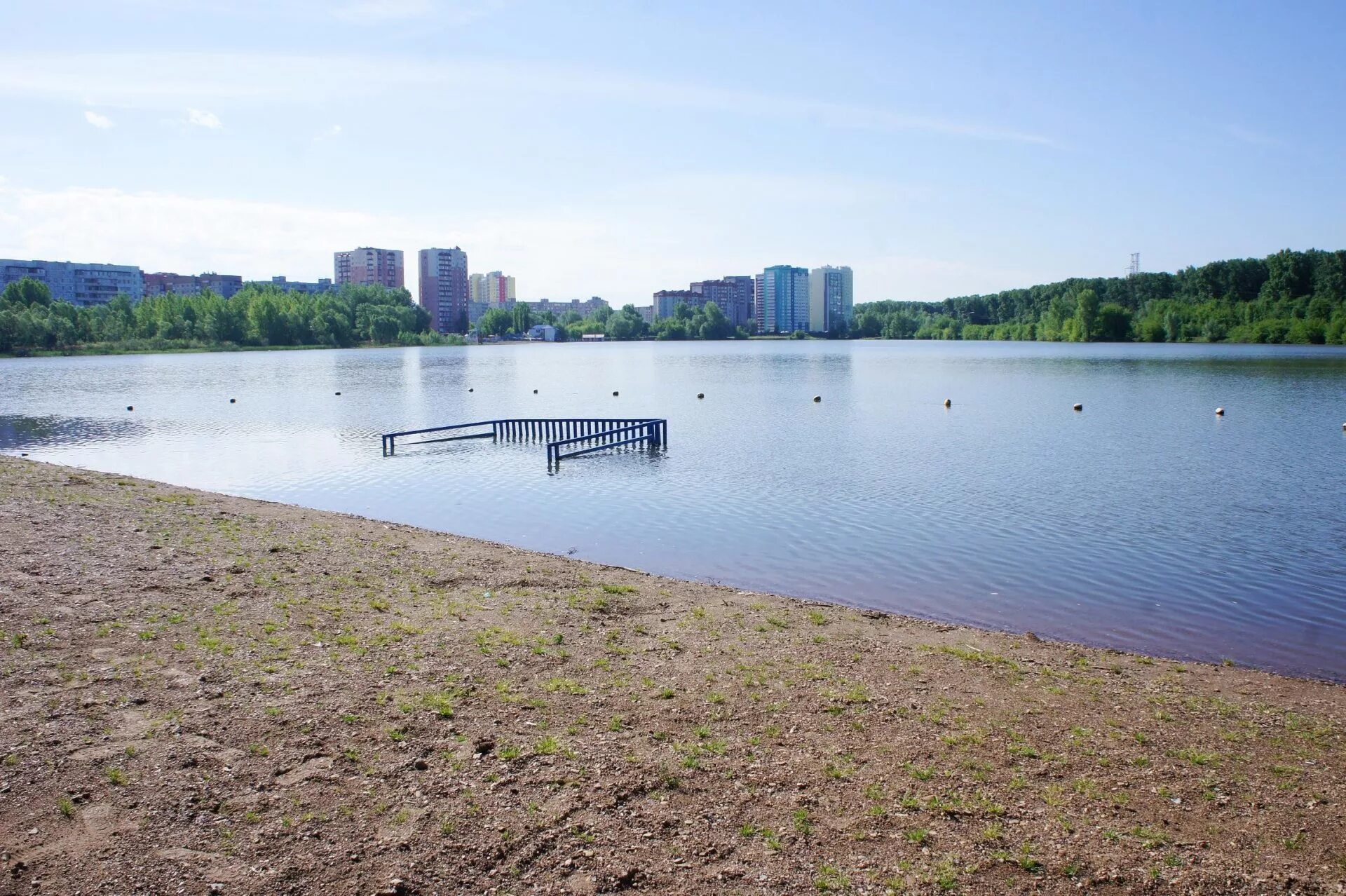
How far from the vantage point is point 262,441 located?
33750mm

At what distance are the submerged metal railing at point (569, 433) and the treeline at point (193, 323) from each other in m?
110

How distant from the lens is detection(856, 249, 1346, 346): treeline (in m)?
119

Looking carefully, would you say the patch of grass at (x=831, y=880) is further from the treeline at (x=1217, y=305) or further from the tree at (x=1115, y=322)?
the tree at (x=1115, y=322)

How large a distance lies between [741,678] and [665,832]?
9.32 feet

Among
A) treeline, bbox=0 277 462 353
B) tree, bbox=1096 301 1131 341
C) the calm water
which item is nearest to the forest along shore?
the calm water

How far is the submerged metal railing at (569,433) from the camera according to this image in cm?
3169

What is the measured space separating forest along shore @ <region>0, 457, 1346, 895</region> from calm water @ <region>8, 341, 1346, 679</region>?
3.36m

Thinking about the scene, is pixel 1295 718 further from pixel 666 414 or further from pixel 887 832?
pixel 666 414

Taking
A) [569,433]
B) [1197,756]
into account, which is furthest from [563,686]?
[569,433]

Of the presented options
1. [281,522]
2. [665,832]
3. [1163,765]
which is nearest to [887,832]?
[665,832]

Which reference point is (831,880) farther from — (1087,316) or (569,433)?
(1087,316)

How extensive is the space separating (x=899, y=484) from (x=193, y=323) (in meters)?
142

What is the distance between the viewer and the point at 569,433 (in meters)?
34.5

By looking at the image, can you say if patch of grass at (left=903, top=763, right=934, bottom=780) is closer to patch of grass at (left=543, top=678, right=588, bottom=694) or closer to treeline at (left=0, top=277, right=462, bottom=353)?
patch of grass at (left=543, top=678, right=588, bottom=694)
